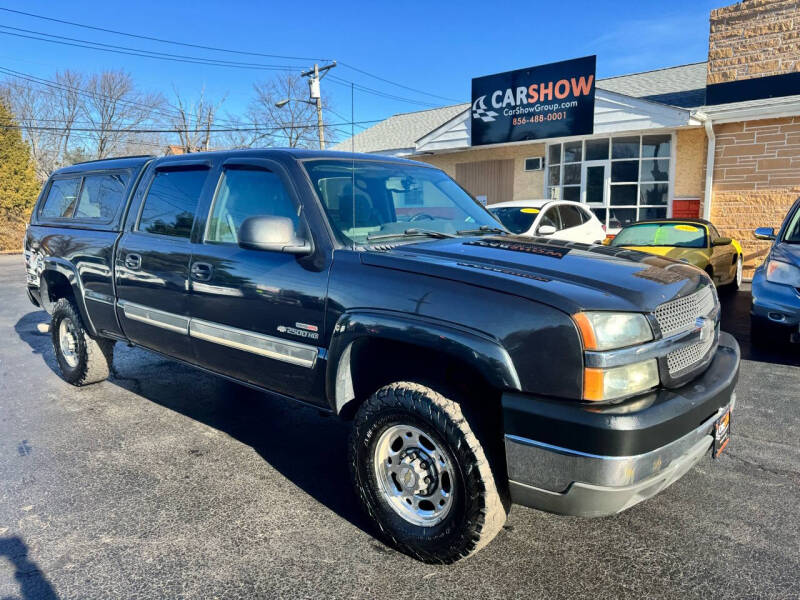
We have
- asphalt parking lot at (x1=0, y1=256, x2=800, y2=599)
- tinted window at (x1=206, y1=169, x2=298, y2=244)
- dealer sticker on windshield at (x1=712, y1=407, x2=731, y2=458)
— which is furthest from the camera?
tinted window at (x1=206, y1=169, x2=298, y2=244)

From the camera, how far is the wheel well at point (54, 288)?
536 cm

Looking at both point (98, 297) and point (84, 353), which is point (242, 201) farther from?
point (84, 353)

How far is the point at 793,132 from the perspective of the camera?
37.1 feet

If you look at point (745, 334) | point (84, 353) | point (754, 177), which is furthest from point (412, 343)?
point (754, 177)

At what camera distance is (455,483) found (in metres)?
2.49

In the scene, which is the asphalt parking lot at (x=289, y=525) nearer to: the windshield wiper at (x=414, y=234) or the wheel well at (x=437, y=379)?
the wheel well at (x=437, y=379)

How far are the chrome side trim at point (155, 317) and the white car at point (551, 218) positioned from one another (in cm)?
582

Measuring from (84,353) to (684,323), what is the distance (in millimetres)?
4948

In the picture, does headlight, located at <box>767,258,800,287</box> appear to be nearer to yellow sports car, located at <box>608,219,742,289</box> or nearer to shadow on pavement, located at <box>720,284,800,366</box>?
shadow on pavement, located at <box>720,284,800,366</box>

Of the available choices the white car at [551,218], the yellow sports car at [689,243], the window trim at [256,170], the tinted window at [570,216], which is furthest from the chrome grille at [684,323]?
the tinted window at [570,216]

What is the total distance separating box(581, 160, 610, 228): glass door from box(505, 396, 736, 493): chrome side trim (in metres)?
13.3

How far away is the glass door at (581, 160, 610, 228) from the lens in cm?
1462

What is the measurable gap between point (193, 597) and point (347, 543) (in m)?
0.74

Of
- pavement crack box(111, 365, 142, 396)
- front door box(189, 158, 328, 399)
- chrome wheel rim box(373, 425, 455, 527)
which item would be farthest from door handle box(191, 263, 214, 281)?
pavement crack box(111, 365, 142, 396)
